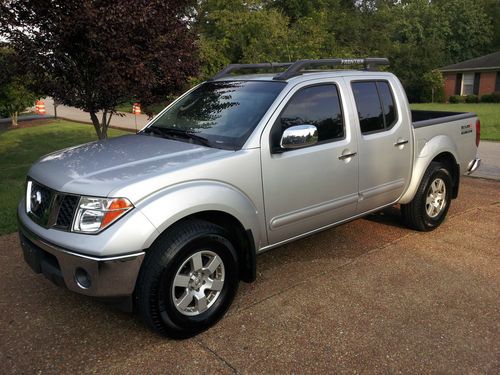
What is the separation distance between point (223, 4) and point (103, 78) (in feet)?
56.3

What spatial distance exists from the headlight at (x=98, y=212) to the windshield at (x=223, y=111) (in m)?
0.98

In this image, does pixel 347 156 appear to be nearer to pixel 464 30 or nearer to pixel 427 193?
pixel 427 193

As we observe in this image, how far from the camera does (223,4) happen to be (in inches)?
849

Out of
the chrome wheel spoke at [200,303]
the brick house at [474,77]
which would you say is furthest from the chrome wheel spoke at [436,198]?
the brick house at [474,77]

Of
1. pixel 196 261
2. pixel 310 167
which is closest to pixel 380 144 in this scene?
pixel 310 167

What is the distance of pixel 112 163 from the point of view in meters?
3.31

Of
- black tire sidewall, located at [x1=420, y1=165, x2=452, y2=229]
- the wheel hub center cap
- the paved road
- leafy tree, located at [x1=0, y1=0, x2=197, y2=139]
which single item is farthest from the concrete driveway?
the paved road

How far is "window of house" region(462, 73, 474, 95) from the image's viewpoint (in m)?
42.8

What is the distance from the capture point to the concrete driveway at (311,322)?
300 cm

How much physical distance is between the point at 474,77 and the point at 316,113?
44032mm

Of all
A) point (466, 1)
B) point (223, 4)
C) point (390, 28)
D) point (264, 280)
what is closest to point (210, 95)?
point (264, 280)

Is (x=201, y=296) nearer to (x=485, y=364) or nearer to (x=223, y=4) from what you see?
(x=485, y=364)

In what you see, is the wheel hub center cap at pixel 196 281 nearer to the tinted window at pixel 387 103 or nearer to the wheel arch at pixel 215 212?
the wheel arch at pixel 215 212

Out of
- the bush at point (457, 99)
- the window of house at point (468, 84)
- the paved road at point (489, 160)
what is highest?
the paved road at point (489, 160)
